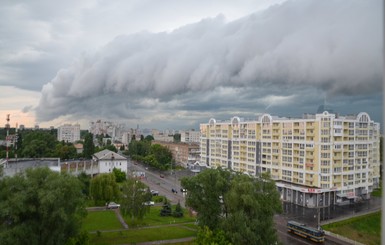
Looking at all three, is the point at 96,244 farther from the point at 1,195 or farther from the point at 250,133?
the point at 250,133

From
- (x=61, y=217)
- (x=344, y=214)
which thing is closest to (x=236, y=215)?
(x=61, y=217)

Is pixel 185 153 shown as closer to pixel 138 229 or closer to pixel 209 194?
pixel 138 229

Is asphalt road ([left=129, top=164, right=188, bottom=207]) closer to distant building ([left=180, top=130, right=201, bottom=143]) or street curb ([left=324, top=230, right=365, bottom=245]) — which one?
street curb ([left=324, top=230, right=365, bottom=245])

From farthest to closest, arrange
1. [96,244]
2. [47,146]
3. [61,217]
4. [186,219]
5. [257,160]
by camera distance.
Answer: [47,146], [257,160], [186,219], [96,244], [61,217]

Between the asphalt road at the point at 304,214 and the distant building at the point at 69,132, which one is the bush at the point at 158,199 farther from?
the distant building at the point at 69,132

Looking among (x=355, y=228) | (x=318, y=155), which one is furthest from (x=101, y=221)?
(x=318, y=155)

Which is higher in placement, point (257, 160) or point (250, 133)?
point (250, 133)
